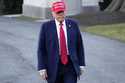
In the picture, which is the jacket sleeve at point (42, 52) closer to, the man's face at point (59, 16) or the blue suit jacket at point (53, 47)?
the blue suit jacket at point (53, 47)

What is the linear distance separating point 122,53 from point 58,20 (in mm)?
8309

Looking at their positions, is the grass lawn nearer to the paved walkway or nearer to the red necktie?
the paved walkway

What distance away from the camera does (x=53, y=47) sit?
6598 millimetres

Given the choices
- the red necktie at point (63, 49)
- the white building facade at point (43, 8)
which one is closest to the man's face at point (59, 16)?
the red necktie at point (63, 49)

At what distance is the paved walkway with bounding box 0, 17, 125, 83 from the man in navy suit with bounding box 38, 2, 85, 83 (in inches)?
158

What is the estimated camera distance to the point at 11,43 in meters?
17.3

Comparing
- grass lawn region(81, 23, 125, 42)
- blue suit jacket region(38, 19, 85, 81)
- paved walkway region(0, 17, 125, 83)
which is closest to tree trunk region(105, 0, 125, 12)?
grass lawn region(81, 23, 125, 42)

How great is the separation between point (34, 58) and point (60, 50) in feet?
23.9

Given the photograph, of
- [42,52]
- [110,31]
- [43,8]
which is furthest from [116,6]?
[42,52]

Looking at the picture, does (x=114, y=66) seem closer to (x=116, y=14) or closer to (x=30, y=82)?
(x=30, y=82)

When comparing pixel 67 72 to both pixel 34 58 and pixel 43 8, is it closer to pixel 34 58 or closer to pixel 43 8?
pixel 34 58

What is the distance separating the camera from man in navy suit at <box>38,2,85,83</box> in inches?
259

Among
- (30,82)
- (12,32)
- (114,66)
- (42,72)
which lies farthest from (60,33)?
(12,32)

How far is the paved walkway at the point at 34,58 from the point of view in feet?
36.5
